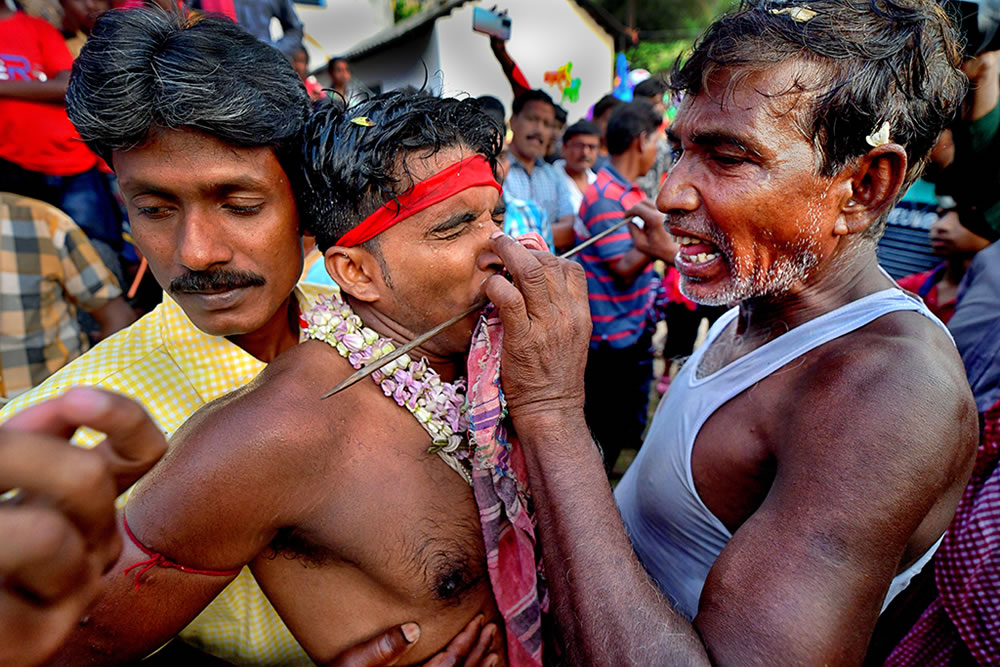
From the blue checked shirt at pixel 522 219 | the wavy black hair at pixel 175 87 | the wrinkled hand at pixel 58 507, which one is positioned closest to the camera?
the wrinkled hand at pixel 58 507

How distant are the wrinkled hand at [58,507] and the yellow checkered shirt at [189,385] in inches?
42.5

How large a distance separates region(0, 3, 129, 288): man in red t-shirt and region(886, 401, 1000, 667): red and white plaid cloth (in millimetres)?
4568

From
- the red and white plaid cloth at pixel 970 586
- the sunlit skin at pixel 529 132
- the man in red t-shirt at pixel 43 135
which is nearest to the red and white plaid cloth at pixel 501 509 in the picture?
the red and white plaid cloth at pixel 970 586

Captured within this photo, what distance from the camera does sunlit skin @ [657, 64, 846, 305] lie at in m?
1.60

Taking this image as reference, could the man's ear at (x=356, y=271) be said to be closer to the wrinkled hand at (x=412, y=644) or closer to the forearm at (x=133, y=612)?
the forearm at (x=133, y=612)

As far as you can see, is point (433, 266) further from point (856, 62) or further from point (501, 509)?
point (856, 62)

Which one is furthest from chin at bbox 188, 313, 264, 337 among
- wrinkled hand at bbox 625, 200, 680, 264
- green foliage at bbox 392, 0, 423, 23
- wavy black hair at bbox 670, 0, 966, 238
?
green foliage at bbox 392, 0, 423, 23

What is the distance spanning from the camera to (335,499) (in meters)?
1.52

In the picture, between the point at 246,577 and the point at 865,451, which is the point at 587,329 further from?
the point at 246,577

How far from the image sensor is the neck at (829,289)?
171cm

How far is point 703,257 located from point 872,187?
499 mm

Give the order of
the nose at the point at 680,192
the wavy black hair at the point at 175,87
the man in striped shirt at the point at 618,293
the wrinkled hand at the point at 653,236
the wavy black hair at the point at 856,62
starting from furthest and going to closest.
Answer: the man in striped shirt at the point at 618,293, the wrinkled hand at the point at 653,236, the nose at the point at 680,192, the wavy black hair at the point at 175,87, the wavy black hair at the point at 856,62

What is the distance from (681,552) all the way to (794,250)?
981 mm

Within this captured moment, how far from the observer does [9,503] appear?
26.8 inches
